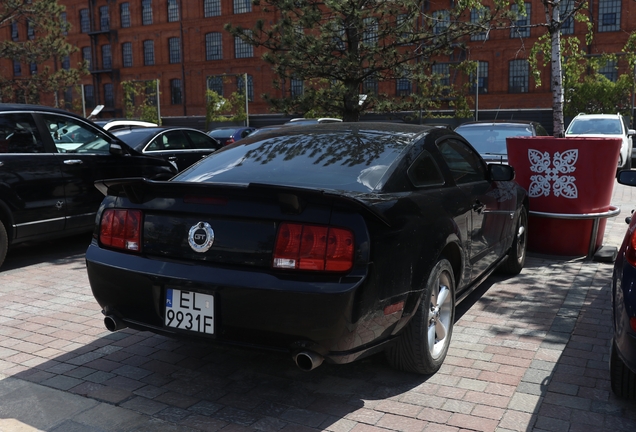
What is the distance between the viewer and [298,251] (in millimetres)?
3438

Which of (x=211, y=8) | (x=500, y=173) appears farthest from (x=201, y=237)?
(x=211, y=8)

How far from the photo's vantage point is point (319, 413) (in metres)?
3.65

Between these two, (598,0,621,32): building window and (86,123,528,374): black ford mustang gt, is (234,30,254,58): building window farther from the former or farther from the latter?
(86,123,528,374): black ford mustang gt

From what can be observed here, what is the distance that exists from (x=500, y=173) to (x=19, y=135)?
5107 millimetres

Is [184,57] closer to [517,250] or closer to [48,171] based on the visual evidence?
[48,171]

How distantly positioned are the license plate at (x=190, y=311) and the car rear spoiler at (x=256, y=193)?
1.89 ft

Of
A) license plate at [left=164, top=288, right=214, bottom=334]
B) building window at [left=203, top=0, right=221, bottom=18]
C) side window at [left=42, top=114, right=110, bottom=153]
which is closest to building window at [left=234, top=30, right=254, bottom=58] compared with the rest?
building window at [left=203, top=0, right=221, bottom=18]

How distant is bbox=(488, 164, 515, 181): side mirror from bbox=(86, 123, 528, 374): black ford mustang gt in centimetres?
121

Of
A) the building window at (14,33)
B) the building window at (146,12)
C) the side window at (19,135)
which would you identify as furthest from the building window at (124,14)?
the side window at (19,135)

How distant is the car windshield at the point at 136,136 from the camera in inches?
428

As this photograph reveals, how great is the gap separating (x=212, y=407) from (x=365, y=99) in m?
11.6

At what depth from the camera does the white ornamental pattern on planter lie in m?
7.34

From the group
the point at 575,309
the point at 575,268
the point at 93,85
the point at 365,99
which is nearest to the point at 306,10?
the point at 365,99

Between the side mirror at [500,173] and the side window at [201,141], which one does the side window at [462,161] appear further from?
the side window at [201,141]
